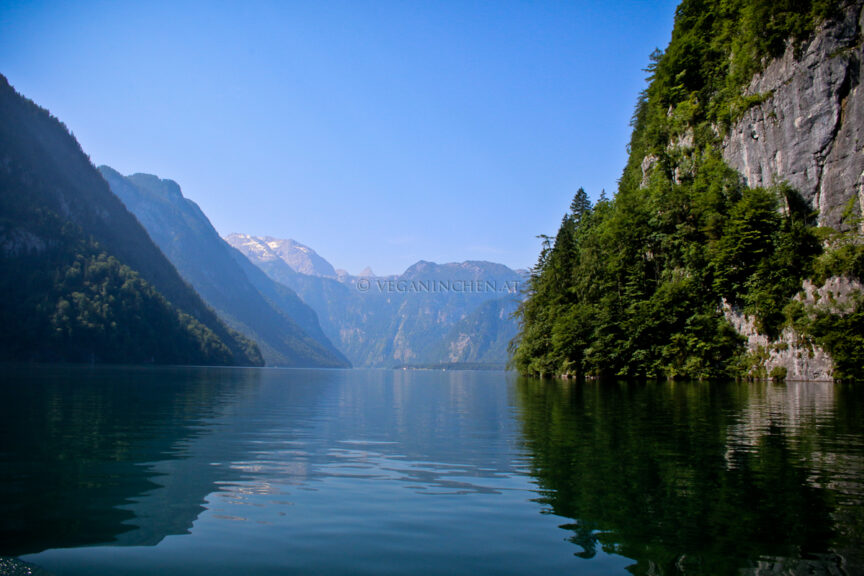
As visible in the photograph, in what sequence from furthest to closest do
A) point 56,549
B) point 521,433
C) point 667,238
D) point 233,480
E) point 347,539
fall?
point 667,238 < point 521,433 < point 233,480 < point 347,539 < point 56,549

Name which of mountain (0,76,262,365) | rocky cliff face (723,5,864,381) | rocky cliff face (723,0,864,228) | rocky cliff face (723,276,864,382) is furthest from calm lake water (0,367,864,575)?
mountain (0,76,262,365)

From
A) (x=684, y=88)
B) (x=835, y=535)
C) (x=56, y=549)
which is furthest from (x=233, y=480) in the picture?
(x=684, y=88)

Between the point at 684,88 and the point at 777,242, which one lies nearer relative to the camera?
the point at 777,242

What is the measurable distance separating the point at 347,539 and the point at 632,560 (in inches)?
140

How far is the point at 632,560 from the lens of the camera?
6.65 meters

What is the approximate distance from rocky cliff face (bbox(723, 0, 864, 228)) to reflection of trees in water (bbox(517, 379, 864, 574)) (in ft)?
151

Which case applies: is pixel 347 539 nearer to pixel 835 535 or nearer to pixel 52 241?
pixel 835 535

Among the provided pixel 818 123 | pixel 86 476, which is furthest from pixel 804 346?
pixel 86 476

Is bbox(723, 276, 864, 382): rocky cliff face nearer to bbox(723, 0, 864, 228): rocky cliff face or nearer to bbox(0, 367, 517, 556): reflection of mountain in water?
bbox(723, 0, 864, 228): rocky cliff face

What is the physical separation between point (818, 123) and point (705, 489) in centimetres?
6193

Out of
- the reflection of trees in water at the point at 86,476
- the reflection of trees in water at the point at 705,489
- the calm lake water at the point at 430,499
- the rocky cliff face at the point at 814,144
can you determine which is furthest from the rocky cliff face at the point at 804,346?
the reflection of trees in water at the point at 86,476

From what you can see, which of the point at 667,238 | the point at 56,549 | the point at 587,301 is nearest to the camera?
the point at 56,549

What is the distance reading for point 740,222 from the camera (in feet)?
190

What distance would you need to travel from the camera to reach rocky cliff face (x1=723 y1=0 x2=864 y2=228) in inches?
2160
